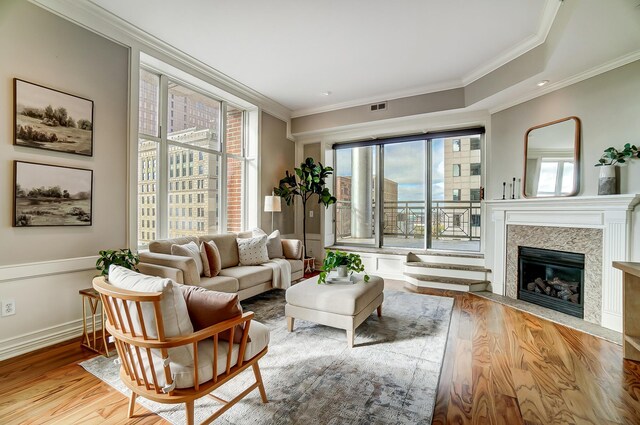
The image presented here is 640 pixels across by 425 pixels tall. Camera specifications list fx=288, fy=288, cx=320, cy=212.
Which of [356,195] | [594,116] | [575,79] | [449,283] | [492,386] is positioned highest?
[575,79]

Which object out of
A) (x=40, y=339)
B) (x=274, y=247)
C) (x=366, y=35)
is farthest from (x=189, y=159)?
(x=366, y=35)

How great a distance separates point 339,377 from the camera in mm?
2078

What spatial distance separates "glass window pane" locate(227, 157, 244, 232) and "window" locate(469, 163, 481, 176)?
154 inches

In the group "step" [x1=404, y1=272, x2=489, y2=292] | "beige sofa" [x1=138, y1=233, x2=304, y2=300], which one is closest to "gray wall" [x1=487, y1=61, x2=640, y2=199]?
"step" [x1=404, y1=272, x2=489, y2=292]

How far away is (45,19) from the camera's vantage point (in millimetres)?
2447

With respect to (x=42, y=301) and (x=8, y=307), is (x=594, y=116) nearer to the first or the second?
(x=42, y=301)

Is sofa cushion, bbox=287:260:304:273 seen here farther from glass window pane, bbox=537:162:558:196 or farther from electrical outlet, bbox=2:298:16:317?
glass window pane, bbox=537:162:558:196

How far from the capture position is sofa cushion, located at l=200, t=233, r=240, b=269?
3.80 m

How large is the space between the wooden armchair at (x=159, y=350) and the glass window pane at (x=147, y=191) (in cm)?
213

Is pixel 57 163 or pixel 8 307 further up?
pixel 57 163

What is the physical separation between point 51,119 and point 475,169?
5.49 metres

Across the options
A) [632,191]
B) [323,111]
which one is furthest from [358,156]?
[632,191]

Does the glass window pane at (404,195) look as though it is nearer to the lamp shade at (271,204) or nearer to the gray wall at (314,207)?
the gray wall at (314,207)

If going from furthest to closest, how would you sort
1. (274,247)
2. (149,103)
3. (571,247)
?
(274,247)
(149,103)
(571,247)
